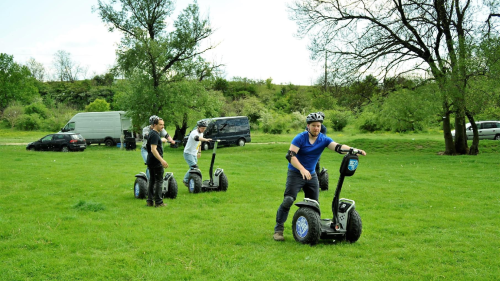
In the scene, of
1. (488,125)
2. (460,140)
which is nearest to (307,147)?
(460,140)

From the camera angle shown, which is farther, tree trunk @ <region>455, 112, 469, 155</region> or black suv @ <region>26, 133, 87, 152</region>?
black suv @ <region>26, 133, 87, 152</region>

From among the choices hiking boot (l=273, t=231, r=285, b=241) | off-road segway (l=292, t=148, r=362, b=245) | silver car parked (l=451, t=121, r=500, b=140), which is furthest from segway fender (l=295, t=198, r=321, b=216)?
silver car parked (l=451, t=121, r=500, b=140)

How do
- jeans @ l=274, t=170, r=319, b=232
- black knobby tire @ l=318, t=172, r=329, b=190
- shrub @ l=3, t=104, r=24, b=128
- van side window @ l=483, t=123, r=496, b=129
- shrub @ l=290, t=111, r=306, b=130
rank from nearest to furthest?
jeans @ l=274, t=170, r=319, b=232 → black knobby tire @ l=318, t=172, r=329, b=190 → van side window @ l=483, t=123, r=496, b=129 → shrub @ l=290, t=111, r=306, b=130 → shrub @ l=3, t=104, r=24, b=128

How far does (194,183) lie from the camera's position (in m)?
11.0

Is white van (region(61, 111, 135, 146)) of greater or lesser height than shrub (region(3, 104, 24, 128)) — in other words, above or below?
below

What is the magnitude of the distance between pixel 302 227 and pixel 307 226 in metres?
0.15

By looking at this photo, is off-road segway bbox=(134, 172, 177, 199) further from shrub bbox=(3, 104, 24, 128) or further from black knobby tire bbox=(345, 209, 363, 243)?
shrub bbox=(3, 104, 24, 128)

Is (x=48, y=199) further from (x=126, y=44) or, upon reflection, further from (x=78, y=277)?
(x=126, y=44)

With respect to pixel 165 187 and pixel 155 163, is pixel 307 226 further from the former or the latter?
pixel 165 187

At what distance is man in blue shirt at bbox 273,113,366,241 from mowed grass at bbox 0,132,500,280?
2.05 feet

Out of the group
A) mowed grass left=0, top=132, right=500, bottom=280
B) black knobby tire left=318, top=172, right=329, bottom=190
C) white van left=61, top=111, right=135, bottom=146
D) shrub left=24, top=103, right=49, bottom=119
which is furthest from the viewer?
shrub left=24, top=103, right=49, bottom=119

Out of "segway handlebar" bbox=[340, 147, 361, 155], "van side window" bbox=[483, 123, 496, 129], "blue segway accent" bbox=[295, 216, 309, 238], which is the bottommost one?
"blue segway accent" bbox=[295, 216, 309, 238]

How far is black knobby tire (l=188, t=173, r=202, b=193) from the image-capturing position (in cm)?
1102

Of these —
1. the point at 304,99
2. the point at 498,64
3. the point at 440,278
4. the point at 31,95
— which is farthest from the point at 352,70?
the point at 31,95
